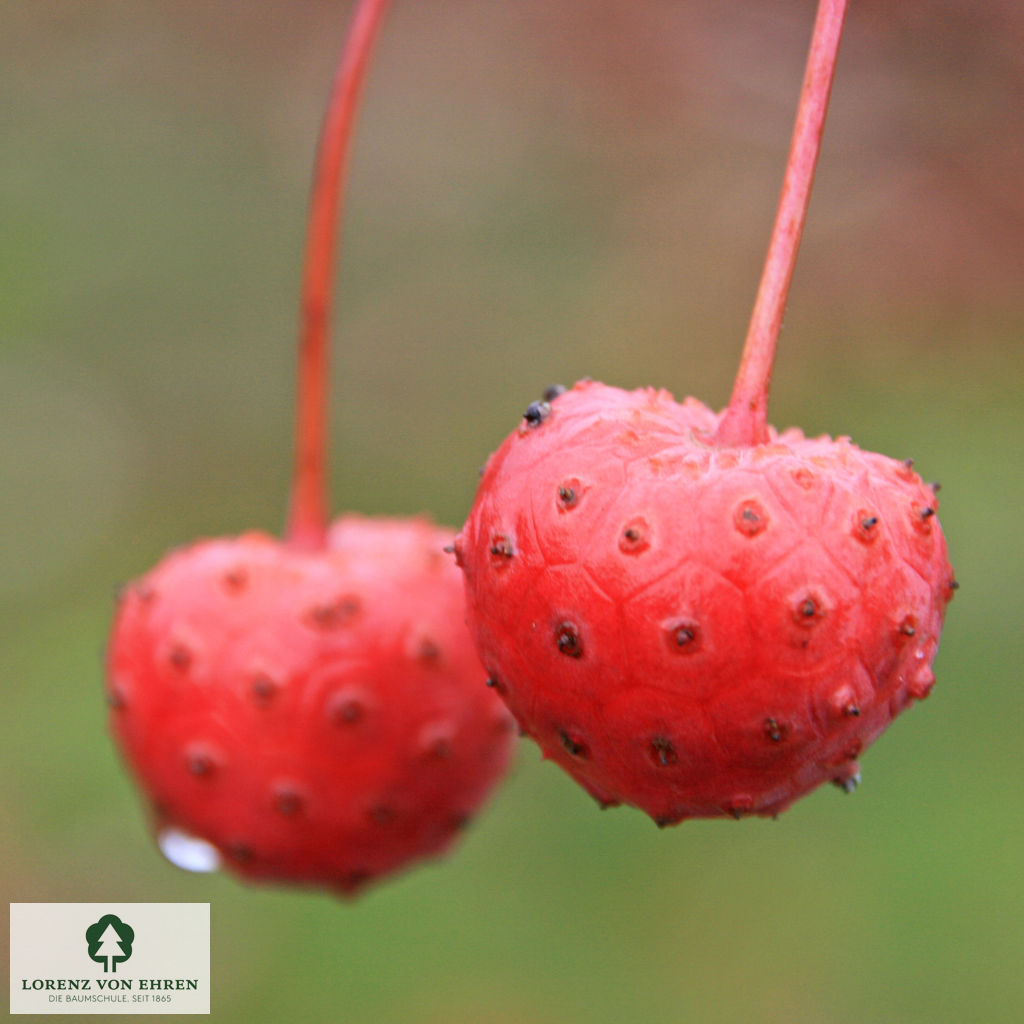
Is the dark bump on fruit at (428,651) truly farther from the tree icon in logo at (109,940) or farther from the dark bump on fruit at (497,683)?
the tree icon in logo at (109,940)

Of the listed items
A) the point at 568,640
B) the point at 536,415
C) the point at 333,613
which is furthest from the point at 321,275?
the point at 568,640

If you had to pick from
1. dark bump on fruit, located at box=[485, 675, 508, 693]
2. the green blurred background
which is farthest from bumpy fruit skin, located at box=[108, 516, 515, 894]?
the green blurred background

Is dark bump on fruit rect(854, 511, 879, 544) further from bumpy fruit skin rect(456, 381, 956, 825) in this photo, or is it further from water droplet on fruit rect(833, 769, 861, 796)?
water droplet on fruit rect(833, 769, 861, 796)

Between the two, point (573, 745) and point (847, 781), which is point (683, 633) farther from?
point (847, 781)

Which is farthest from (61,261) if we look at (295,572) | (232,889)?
(295,572)

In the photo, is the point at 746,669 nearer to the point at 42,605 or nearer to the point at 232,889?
the point at 232,889

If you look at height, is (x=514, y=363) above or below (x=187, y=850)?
above
